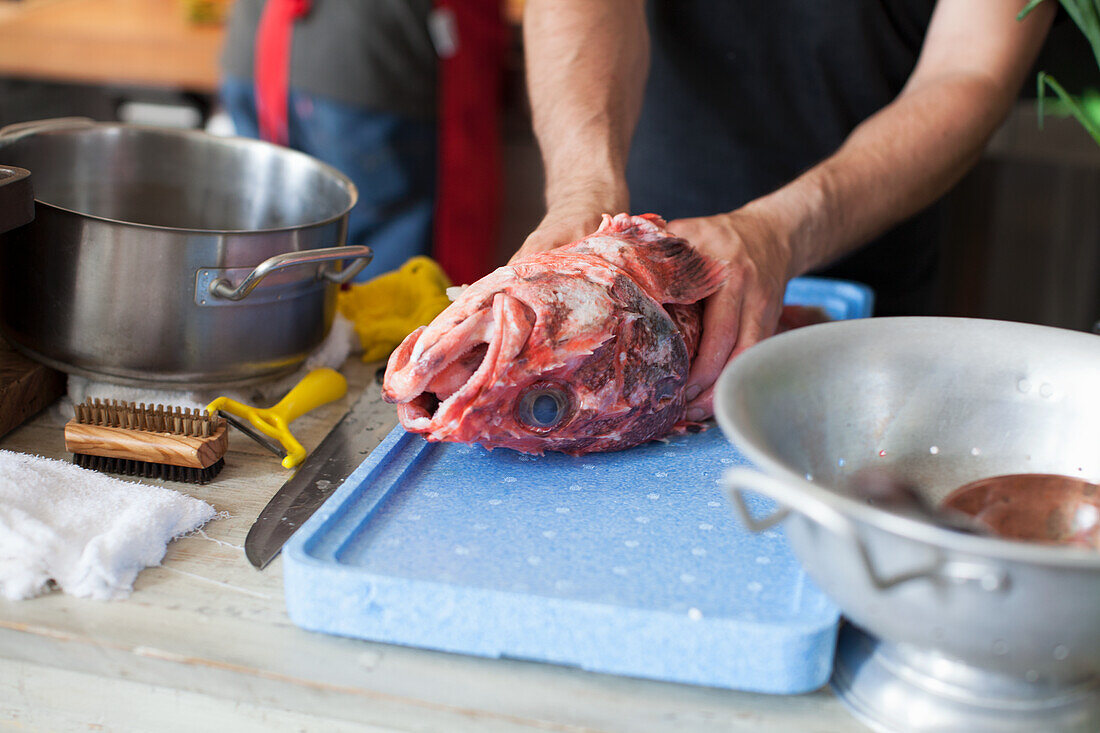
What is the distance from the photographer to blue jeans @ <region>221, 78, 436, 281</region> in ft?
11.1

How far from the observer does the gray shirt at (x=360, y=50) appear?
10.8ft

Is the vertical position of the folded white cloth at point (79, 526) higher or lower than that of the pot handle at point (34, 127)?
lower

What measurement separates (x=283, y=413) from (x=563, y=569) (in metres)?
0.52

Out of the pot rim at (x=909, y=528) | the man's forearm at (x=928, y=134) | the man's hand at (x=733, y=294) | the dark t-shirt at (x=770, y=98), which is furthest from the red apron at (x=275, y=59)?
the pot rim at (x=909, y=528)

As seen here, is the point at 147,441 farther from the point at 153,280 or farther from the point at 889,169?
the point at 889,169

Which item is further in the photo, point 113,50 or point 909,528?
point 113,50

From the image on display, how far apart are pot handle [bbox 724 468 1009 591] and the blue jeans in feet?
8.93

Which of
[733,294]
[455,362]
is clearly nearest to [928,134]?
[733,294]

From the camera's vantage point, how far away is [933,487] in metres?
1.07

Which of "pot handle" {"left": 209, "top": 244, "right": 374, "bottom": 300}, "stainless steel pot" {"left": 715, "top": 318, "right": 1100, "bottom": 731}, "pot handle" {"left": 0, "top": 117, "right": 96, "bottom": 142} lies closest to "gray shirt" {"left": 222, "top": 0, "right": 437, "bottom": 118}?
"pot handle" {"left": 0, "top": 117, "right": 96, "bottom": 142}

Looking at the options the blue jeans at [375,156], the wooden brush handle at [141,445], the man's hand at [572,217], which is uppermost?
the man's hand at [572,217]

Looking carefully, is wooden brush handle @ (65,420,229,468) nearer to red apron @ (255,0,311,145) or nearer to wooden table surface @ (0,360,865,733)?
wooden table surface @ (0,360,865,733)

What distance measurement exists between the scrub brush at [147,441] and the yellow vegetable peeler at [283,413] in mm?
42

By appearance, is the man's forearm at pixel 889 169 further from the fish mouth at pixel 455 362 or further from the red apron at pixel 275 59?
the red apron at pixel 275 59
